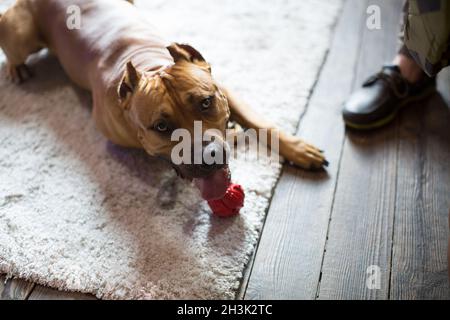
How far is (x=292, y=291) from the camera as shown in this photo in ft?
5.06

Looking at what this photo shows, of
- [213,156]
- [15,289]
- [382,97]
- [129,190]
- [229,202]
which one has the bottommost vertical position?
[15,289]

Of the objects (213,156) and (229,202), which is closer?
(213,156)

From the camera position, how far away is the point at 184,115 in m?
1.49

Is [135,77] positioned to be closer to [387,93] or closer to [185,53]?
[185,53]

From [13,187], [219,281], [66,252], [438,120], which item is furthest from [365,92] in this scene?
[13,187]

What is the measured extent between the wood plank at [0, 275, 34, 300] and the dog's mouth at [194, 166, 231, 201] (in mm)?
691

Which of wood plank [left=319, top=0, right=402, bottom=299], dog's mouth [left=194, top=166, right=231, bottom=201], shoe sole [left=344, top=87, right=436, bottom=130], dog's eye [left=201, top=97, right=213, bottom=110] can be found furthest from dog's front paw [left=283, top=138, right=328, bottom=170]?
dog's eye [left=201, top=97, right=213, bottom=110]

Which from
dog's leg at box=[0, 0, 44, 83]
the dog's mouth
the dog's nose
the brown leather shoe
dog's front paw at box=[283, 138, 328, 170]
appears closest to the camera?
the dog's nose

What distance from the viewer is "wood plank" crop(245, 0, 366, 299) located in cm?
157

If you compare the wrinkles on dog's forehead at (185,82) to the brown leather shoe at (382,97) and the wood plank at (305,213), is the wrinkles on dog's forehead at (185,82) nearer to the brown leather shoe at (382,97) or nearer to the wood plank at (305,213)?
the wood plank at (305,213)

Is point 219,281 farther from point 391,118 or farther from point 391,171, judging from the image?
point 391,118

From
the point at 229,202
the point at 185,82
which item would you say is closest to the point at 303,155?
the point at 229,202

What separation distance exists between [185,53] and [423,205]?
42.3 inches

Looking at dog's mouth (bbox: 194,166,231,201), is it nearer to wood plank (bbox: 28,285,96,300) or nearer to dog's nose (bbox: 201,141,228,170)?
dog's nose (bbox: 201,141,228,170)
